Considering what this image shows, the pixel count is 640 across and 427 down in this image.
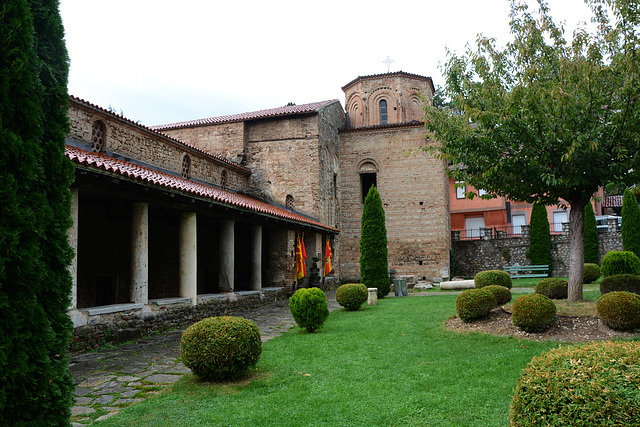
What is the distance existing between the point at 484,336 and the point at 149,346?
5621 mm

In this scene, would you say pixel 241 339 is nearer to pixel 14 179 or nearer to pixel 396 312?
pixel 14 179

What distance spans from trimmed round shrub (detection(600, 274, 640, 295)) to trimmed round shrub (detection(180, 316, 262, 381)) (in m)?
7.28

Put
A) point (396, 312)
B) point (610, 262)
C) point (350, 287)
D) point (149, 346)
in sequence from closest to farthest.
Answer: point (149, 346) → point (396, 312) → point (350, 287) → point (610, 262)

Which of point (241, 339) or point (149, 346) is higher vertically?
point (241, 339)

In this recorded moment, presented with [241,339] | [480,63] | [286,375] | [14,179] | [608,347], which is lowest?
[286,375]

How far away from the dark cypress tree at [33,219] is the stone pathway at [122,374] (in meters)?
1.13

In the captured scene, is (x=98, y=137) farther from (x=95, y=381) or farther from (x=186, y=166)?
(x=95, y=381)

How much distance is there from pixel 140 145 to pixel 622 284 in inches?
503

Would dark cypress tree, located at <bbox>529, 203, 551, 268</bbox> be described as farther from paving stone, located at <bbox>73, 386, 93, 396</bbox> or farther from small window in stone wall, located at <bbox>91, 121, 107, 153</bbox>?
paving stone, located at <bbox>73, 386, 93, 396</bbox>

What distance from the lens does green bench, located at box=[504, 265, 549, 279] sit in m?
21.2

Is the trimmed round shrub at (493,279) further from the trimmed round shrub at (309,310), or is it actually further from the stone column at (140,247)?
the stone column at (140,247)

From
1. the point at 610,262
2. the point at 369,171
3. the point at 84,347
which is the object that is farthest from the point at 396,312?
the point at 369,171

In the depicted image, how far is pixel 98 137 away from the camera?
1152 centimetres

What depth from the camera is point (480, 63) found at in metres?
8.40
